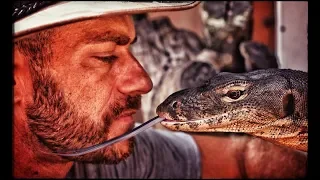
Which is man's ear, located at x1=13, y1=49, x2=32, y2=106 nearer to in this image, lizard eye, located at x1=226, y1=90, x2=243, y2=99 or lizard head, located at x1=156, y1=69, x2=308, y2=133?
lizard head, located at x1=156, y1=69, x2=308, y2=133

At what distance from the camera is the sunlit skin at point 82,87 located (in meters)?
1.06

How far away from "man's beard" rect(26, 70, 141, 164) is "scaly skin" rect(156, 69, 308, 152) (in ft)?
0.71

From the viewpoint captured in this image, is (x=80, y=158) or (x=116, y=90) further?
(x=80, y=158)

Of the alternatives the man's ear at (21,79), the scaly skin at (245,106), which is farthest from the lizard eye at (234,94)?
the man's ear at (21,79)

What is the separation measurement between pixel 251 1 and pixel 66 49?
1196 mm

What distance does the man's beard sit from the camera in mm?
1128

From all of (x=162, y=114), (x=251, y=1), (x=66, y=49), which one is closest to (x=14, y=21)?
(x=66, y=49)

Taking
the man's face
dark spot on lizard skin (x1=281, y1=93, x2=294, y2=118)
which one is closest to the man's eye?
the man's face

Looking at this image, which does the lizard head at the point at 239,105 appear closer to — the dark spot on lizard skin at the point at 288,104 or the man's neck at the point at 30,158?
the dark spot on lizard skin at the point at 288,104

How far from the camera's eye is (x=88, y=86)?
1100 millimetres

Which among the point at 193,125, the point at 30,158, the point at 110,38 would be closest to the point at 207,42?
the point at 30,158

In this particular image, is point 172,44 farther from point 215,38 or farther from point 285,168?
point 285,168
